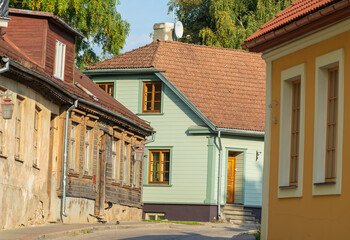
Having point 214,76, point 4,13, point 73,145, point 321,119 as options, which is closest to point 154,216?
point 214,76

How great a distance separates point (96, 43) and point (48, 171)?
1503 centimetres

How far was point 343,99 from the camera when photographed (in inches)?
531

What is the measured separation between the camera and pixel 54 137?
26.1m

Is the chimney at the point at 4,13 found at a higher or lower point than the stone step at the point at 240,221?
higher

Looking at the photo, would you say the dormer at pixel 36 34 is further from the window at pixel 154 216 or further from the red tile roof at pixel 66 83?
the window at pixel 154 216

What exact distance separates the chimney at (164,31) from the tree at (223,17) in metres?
7.44

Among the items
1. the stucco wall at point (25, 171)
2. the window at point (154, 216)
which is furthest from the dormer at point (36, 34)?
the window at point (154, 216)

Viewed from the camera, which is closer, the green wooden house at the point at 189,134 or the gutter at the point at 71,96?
the gutter at the point at 71,96

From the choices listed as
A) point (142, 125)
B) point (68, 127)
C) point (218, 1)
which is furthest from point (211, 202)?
point (218, 1)

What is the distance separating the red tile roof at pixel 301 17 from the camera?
1339 centimetres

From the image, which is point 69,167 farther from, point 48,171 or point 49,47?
point 49,47

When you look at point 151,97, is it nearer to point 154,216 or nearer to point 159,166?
point 159,166

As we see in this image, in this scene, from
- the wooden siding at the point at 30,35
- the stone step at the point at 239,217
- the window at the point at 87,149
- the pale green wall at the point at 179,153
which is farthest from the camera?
the pale green wall at the point at 179,153

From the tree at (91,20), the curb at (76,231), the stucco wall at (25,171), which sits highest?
the tree at (91,20)
